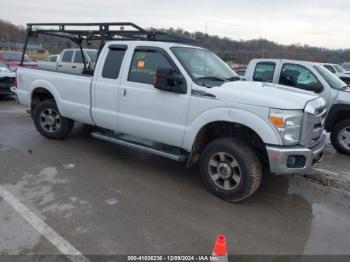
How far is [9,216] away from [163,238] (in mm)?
1786

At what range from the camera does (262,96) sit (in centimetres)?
396

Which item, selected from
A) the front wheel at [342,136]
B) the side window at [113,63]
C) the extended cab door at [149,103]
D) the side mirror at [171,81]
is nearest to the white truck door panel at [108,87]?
the side window at [113,63]

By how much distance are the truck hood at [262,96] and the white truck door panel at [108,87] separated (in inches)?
70.2

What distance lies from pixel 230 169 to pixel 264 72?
14.6 feet

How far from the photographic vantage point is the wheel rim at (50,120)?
6.58 m

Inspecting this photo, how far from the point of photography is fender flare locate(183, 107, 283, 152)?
3.82 m

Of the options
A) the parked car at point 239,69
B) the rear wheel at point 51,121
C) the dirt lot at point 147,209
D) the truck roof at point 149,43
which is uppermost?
the truck roof at point 149,43

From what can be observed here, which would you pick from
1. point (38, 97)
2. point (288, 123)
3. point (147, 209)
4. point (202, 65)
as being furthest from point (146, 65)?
point (38, 97)

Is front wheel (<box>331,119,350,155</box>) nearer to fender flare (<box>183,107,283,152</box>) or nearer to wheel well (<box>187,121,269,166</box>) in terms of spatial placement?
wheel well (<box>187,121,269,166</box>)

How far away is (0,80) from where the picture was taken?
1166 cm

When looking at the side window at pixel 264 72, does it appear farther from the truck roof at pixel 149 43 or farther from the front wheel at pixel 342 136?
the truck roof at pixel 149 43

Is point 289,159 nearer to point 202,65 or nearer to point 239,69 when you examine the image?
point 202,65

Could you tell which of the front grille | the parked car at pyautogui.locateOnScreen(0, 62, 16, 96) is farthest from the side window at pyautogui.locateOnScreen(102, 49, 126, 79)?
the parked car at pyautogui.locateOnScreen(0, 62, 16, 96)

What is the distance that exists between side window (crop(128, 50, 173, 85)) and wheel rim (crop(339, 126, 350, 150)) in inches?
163
